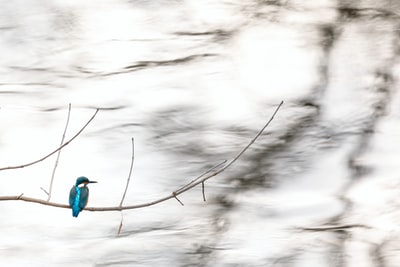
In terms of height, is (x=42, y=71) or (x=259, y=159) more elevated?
(x=42, y=71)

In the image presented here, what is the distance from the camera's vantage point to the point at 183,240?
2516mm

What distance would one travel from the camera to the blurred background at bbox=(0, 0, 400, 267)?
251cm

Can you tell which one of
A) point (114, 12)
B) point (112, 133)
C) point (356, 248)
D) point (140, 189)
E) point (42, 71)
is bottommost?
point (356, 248)

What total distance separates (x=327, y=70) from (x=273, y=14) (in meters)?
0.26

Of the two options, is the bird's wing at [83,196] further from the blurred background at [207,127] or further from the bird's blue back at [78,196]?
the blurred background at [207,127]

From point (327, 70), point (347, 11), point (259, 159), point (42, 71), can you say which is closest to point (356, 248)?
point (259, 159)

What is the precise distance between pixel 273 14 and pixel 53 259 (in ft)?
3.61

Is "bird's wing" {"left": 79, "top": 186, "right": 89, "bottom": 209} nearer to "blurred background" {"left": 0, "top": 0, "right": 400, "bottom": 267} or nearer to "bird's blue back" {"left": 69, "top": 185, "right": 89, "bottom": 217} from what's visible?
"bird's blue back" {"left": 69, "top": 185, "right": 89, "bottom": 217}

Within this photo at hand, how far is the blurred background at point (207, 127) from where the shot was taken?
2.51 m

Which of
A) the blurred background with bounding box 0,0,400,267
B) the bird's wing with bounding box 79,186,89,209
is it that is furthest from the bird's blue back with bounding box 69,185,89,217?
the blurred background with bounding box 0,0,400,267

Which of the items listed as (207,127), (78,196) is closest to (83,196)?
(78,196)

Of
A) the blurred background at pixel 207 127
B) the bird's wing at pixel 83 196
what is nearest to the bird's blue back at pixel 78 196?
the bird's wing at pixel 83 196

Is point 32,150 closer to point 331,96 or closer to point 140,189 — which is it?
point 140,189

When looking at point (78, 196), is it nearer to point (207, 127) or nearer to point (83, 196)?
point (83, 196)
